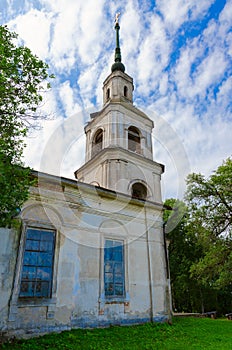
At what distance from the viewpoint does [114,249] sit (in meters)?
10.1

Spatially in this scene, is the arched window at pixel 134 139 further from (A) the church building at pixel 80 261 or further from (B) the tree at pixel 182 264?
(B) the tree at pixel 182 264

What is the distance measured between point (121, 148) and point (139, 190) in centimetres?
305

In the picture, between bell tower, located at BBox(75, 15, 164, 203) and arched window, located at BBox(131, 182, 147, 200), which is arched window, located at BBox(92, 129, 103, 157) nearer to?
bell tower, located at BBox(75, 15, 164, 203)

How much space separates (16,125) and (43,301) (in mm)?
5211

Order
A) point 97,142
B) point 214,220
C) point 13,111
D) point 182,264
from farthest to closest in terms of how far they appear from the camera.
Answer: point 182,264, point 97,142, point 214,220, point 13,111

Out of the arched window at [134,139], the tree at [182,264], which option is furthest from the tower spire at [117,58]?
the tree at [182,264]

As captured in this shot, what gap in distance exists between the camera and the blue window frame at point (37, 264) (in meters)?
7.72

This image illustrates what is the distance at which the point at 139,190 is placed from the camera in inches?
663

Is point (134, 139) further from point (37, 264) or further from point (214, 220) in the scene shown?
point (37, 264)

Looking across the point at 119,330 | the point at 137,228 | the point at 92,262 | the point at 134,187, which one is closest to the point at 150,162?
the point at 134,187

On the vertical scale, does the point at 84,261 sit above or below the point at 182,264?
below

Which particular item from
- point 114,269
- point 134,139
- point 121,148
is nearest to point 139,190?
point 121,148

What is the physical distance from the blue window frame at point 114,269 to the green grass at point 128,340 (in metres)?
1.19

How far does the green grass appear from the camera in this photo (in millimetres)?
6641
